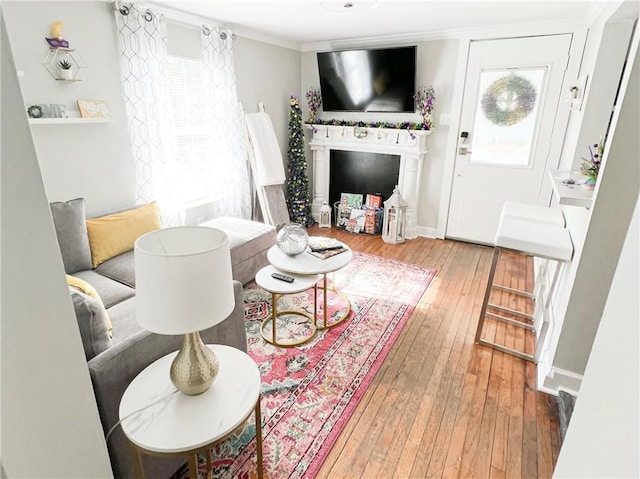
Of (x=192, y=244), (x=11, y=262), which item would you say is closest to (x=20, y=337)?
(x=11, y=262)

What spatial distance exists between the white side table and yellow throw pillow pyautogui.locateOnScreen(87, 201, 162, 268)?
60.7 inches

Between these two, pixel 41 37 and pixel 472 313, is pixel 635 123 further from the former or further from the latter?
pixel 41 37

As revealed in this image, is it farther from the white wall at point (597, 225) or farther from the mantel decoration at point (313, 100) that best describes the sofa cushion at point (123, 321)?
the mantel decoration at point (313, 100)

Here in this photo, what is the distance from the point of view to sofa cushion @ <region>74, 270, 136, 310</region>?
7.23 feet

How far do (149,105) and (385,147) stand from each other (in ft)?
8.62

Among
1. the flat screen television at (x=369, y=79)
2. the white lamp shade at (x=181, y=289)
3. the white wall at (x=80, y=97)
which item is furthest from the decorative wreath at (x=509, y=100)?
the white lamp shade at (x=181, y=289)

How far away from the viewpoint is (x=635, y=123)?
1622 mm

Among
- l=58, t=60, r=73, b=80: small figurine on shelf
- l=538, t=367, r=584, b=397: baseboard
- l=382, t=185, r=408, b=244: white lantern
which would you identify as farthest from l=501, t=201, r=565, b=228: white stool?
l=58, t=60, r=73, b=80: small figurine on shelf

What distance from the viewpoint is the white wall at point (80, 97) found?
7.47 feet

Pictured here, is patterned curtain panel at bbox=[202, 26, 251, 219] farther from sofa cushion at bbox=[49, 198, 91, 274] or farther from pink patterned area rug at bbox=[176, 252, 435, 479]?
sofa cushion at bbox=[49, 198, 91, 274]

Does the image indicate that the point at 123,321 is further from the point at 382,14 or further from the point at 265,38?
the point at 265,38

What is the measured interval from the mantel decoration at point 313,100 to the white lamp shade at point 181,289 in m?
3.93

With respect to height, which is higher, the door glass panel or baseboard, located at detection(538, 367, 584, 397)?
the door glass panel

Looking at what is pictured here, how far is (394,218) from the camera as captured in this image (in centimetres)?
429
